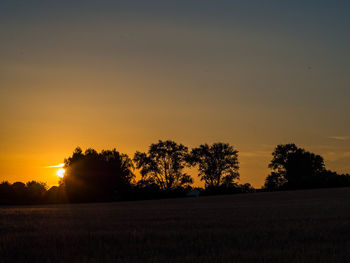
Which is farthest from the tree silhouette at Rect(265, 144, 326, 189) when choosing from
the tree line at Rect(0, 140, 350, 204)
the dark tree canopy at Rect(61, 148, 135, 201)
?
the dark tree canopy at Rect(61, 148, 135, 201)

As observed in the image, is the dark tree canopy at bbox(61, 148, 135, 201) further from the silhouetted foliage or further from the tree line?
the silhouetted foliage

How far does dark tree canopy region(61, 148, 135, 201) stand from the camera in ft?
381

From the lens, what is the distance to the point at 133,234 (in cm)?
1692

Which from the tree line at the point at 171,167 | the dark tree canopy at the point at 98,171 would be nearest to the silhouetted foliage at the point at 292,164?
the tree line at the point at 171,167

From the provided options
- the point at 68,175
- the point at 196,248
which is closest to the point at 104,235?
the point at 196,248

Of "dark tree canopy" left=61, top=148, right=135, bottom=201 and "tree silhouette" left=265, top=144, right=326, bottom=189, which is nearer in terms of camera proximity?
"dark tree canopy" left=61, top=148, right=135, bottom=201

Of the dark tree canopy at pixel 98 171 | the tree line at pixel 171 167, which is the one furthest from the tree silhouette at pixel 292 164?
the dark tree canopy at pixel 98 171

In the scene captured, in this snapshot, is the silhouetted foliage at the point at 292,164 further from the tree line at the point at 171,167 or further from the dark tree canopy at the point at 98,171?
the dark tree canopy at the point at 98,171

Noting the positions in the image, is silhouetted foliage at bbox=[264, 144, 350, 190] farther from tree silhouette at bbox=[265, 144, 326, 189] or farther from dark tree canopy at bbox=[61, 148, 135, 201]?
dark tree canopy at bbox=[61, 148, 135, 201]

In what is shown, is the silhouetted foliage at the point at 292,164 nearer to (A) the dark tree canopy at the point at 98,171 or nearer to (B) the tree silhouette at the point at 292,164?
(B) the tree silhouette at the point at 292,164

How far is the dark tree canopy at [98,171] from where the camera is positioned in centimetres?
11626

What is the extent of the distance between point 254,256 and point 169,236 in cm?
504

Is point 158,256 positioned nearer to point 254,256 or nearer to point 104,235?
point 254,256

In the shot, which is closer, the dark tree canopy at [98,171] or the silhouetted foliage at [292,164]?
the dark tree canopy at [98,171]
